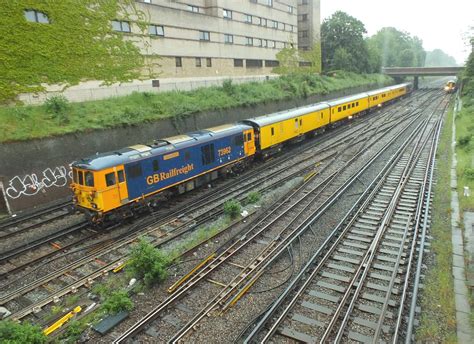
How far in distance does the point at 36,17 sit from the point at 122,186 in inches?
559

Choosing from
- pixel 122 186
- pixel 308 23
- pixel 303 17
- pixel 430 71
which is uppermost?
pixel 303 17

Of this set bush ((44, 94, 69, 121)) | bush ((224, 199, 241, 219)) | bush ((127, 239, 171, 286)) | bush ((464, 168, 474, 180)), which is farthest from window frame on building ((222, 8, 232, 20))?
bush ((127, 239, 171, 286))

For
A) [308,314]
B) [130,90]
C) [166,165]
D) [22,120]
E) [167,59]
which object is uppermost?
[167,59]

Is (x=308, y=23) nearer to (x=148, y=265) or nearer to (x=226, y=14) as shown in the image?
(x=226, y=14)

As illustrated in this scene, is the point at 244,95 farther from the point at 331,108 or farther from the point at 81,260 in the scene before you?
the point at 81,260

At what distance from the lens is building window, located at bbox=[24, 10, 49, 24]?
19.8 metres

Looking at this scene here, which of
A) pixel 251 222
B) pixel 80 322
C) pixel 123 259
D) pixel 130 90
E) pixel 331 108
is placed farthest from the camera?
pixel 331 108

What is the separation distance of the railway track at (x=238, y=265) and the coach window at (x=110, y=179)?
512 cm

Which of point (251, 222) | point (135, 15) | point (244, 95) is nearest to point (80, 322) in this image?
point (251, 222)

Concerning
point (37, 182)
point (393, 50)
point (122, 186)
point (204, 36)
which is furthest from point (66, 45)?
point (393, 50)

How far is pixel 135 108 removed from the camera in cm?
2300

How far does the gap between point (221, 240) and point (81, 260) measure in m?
4.99

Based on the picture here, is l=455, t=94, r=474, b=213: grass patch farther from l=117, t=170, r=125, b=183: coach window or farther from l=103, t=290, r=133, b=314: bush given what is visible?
l=117, t=170, r=125, b=183: coach window

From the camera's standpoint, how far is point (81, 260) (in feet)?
37.7
